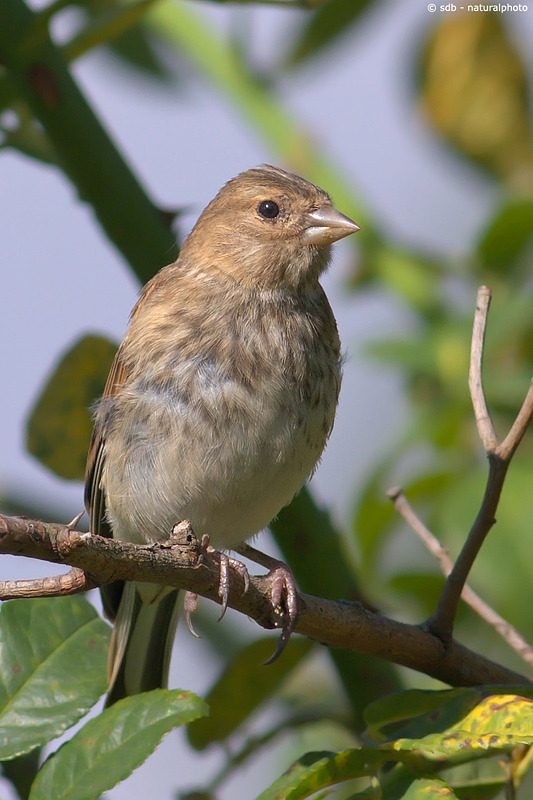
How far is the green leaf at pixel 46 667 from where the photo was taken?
1.84m

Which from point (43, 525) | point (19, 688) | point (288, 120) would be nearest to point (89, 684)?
point (19, 688)

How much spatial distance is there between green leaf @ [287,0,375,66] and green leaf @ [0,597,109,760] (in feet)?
6.30

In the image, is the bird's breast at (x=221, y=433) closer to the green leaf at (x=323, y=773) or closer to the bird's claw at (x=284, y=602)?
the bird's claw at (x=284, y=602)

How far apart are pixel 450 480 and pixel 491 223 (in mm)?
739

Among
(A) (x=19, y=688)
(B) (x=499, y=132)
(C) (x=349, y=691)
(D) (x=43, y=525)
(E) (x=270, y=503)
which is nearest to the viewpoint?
(D) (x=43, y=525)

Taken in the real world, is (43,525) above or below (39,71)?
below

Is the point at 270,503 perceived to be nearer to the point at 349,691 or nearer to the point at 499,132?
the point at 349,691

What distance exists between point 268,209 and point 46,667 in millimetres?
1763

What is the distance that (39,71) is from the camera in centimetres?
264

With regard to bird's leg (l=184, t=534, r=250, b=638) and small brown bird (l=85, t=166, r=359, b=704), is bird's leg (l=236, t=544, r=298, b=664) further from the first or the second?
small brown bird (l=85, t=166, r=359, b=704)

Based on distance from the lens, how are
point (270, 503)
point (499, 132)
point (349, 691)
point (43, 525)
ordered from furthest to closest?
1. point (499, 132)
2. point (270, 503)
3. point (349, 691)
4. point (43, 525)

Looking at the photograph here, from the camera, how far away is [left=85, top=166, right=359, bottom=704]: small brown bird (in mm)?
2779

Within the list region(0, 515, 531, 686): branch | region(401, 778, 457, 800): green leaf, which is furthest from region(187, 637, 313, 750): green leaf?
region(401, 778, 457, 800): green leaf

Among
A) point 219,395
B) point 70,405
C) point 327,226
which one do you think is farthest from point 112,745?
point 327,226
